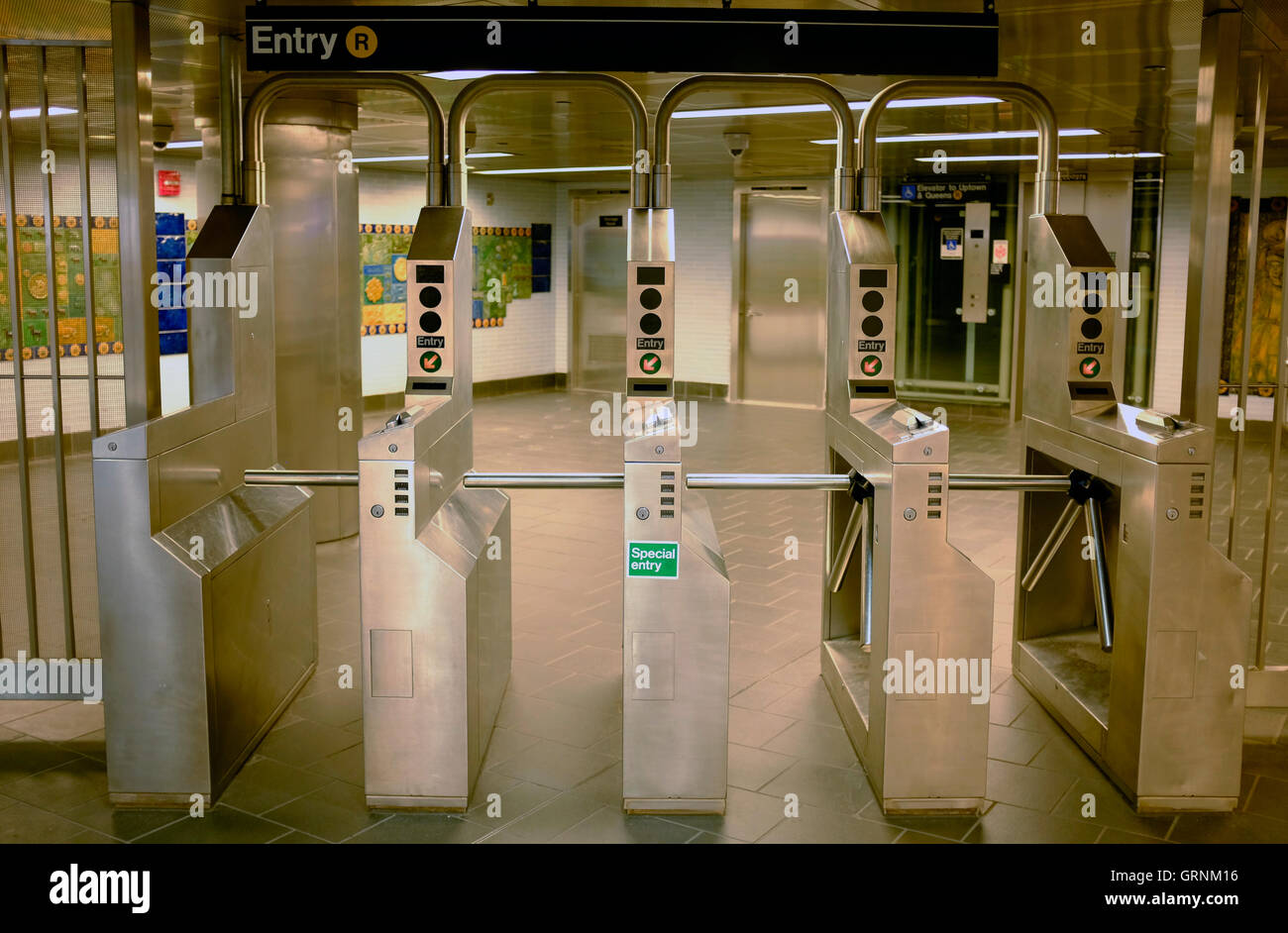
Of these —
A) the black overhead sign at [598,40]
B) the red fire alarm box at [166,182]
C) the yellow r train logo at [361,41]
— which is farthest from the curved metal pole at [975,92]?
the red fire alarm box at [166,182]

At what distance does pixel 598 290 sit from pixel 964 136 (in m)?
6.15

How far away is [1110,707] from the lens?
11.9 feet

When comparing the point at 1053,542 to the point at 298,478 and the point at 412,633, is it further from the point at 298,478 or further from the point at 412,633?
the point at 298,478

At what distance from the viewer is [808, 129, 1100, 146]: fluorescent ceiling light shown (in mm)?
7910

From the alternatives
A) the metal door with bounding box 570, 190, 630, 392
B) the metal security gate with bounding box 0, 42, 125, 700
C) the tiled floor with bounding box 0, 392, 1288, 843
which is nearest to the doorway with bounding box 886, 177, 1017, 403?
the metal door with bounding box 570, 190, 630, 392

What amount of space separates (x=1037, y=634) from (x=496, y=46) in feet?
9.90

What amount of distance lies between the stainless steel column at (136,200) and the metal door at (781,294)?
8944 millimetres

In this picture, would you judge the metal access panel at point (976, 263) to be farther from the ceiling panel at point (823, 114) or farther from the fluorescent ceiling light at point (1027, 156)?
the fluorescent ceiling light at point (1027, 156)

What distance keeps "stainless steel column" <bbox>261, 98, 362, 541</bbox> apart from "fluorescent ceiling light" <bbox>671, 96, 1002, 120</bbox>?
6.27 feet

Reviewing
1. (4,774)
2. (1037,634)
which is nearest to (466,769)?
(4,774)

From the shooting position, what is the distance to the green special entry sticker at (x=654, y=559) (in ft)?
10.9

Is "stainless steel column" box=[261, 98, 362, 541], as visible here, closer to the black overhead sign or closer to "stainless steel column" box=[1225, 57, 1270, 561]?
the black overhead sign
